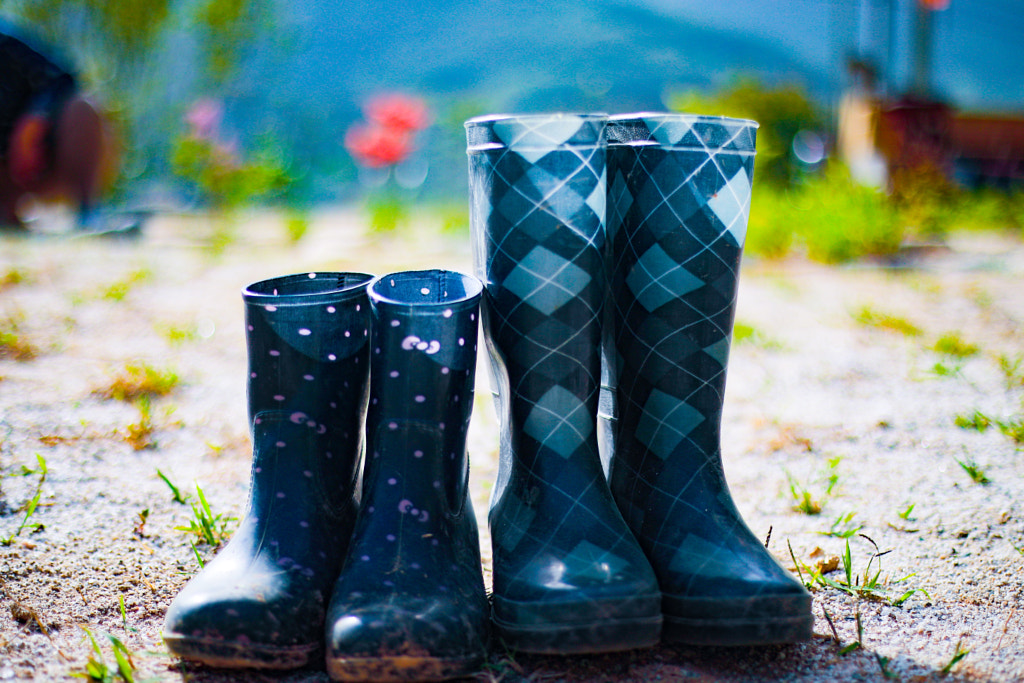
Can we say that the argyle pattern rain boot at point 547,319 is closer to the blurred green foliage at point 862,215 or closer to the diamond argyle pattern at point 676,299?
the diamond argyle pattern at point 676,299

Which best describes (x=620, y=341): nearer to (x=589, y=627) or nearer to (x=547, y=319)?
(x=547, y=319)

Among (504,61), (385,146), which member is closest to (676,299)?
(385,146)

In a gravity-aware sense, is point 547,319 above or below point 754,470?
above

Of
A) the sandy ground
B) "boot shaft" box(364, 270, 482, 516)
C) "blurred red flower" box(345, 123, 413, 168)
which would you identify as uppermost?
"blurred red flower" box(345, 123, 413, 168)

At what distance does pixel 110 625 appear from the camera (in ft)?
2.79

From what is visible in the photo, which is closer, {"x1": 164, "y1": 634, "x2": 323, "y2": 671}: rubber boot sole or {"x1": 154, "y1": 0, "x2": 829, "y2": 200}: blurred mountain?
{"x1": 164, "y1": 634, "x2": 323, "y2": 671}: rubber boot sole

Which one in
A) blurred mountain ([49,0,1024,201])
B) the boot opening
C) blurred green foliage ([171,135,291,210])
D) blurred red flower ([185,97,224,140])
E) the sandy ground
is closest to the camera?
the sandy ground

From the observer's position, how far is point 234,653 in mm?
702

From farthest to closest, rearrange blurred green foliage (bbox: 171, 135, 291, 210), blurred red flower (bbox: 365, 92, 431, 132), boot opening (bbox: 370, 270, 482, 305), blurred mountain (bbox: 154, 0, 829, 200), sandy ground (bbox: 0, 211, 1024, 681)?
blurred mountain (bbox: 154, 0, 829, 200)
blurred red flower (bbox: 365, 92, 431, 132)
blurred green foliage (bbox: 171, 135, 291, 210)
boot opening (bbox: 370, 270, 482, 305)
sandy ground (bbox: 0, 211, 1024, 681)

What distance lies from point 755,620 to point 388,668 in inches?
15.1

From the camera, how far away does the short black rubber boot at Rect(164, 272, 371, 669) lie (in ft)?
2.34

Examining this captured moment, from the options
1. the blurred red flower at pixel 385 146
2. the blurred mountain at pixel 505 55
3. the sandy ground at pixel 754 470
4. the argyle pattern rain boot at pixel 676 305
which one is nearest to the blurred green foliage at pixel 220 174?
the blurred red flower at pixel 385 146

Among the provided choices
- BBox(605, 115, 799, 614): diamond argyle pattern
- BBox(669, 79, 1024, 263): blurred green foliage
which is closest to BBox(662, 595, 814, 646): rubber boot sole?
BBox(605, 115, 799, 614): diamond argyle pattern

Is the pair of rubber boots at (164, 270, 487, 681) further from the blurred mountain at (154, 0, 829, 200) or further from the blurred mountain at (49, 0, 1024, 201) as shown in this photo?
the blurred mountain at (154, 0, 829, 200)
